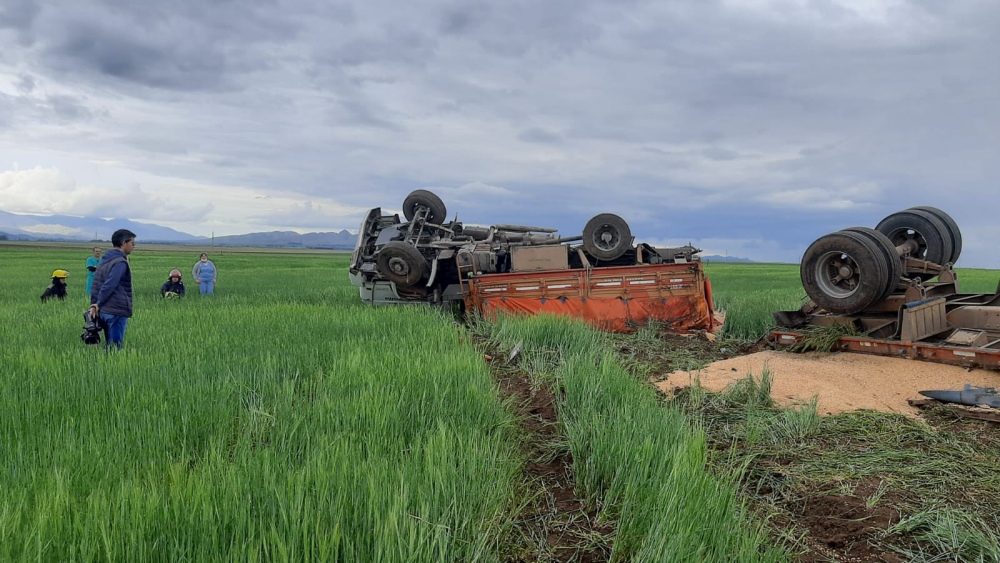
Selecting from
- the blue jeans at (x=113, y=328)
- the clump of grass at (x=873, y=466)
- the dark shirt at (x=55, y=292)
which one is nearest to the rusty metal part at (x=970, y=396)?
the clump of grass at (x=873, y=466)

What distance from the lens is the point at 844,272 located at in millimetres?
7559

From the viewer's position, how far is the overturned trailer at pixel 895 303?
22.5 ft

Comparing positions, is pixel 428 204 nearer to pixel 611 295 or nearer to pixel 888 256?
pixel 611 295

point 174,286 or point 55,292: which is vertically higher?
point 174,286

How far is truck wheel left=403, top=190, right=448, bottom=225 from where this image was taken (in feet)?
43.8

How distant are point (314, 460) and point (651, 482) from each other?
1.66 m

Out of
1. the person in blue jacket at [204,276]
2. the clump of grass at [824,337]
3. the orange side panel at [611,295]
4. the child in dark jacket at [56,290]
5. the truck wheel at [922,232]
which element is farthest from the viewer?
the person in blue jacket at [204,276]

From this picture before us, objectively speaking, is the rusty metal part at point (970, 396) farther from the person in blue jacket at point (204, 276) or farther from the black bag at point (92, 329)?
the person in blue jacket at point (204, 276)

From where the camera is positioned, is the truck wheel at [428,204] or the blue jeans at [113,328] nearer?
the blue jeans at [113,328]

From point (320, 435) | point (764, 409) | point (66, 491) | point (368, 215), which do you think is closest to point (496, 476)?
point (320, 435)

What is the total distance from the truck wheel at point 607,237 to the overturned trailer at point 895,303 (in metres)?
3.70

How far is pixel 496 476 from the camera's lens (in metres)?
3.18

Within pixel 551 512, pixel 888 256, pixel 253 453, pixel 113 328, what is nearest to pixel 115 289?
pixel 113 328

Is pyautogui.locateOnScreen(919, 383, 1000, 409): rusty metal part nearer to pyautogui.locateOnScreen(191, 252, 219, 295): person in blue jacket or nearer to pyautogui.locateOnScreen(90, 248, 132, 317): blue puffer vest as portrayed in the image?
pyautogui.locateOnScreen(90, 248, 132, 317): blue puffer vest
